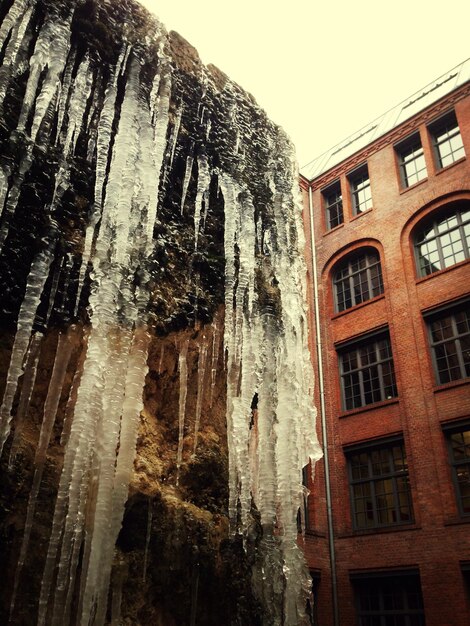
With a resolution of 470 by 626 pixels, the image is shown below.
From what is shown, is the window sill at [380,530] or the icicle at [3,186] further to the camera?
the window sill at [380,530]

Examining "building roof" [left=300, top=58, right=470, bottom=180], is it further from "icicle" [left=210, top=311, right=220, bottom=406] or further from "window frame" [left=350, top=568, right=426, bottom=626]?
"icicle" [left=210, top=311, right=220, bottom=406]

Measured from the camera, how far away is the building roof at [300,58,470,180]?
1978cm

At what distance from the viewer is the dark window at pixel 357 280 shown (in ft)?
59.3

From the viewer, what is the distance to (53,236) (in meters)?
3.75

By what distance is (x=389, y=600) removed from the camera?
1363 cm

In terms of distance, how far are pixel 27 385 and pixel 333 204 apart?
19.3 meters

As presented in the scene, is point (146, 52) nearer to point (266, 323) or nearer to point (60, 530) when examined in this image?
point (266, 323)

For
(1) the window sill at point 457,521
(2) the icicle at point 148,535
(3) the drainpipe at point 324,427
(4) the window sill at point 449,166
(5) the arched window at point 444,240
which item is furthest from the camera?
(4) the window sill at point 449,166

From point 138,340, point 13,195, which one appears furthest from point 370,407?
point 13,195

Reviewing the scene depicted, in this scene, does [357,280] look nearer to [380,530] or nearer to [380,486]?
[380,486]

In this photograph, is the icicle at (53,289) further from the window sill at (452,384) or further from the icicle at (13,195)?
the window sill at (452,384)

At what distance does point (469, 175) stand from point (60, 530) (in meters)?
16.5

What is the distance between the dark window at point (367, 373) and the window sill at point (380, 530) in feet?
11.7

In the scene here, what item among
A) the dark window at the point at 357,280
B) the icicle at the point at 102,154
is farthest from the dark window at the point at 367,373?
the icicle at the point at 102,154
